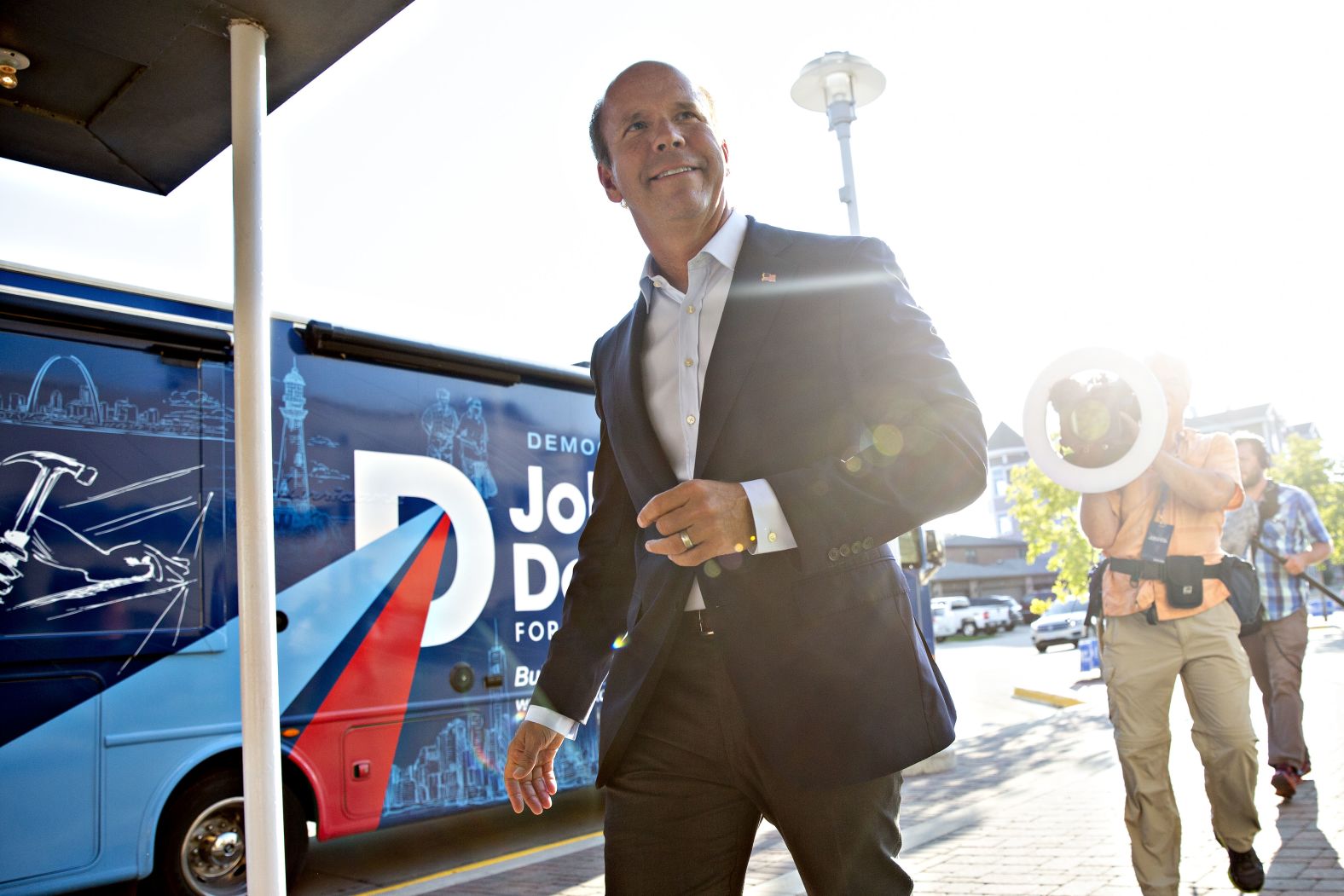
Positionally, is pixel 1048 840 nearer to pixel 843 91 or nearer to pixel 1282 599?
pixel 1282 599

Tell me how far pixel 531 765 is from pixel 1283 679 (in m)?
5.59

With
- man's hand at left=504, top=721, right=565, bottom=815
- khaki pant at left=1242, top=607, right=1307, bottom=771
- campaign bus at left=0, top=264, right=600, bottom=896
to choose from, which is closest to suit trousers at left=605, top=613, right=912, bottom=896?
man's hand at left=504, top=721, right=565, bottom=815

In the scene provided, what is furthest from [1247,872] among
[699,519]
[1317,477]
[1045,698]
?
[1317,477]

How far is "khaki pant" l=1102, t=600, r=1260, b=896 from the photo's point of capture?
3.91 meters

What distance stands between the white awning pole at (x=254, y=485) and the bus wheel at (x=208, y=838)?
126 inches

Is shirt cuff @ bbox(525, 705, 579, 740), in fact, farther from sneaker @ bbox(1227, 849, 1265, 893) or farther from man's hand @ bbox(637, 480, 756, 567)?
sneaker @ bbox(1227, 849, 1265, 893)

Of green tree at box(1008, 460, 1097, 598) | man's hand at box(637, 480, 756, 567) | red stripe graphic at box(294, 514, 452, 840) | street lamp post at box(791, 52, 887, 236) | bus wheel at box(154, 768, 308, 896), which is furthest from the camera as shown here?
green tree at box(1008, 460, 1097, 598)

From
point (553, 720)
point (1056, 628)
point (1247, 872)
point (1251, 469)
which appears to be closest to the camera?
point (553, 720)

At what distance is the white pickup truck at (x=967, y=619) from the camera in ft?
137

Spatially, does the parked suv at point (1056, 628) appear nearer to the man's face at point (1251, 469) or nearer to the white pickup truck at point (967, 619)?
the white pickup truck at point (967, 619)

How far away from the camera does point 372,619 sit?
5.86 m

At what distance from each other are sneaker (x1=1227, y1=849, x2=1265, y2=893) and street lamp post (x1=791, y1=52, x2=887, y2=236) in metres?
5.77

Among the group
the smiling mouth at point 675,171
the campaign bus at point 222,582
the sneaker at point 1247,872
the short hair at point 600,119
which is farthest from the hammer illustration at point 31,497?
the sneaker at point 1247,872

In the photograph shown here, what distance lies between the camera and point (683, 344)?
192cm
